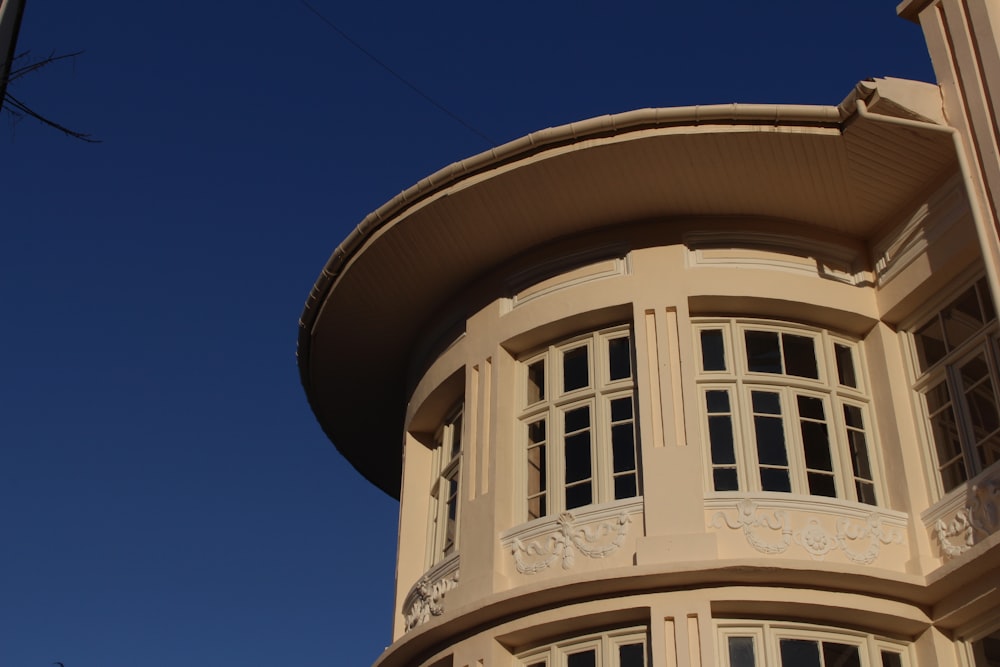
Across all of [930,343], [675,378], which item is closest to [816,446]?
[675,378]

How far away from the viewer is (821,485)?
14195mm

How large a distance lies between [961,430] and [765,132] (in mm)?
3846

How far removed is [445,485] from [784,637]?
5.22 m

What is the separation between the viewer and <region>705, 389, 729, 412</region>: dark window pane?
14.6 meters

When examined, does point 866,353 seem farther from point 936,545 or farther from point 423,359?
point 423,359

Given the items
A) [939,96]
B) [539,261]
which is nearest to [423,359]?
[539,261]

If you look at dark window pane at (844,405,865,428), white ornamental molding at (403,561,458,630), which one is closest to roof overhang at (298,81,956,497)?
dark window pane at (844,405,865,428)

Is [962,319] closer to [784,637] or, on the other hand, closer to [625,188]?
[625,188]

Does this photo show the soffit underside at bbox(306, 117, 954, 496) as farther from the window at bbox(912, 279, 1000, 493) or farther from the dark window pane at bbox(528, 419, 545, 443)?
the dark window pane at bbox(528, 419, 545, 443)

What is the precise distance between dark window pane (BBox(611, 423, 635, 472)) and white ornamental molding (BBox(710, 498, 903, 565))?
1321 mm

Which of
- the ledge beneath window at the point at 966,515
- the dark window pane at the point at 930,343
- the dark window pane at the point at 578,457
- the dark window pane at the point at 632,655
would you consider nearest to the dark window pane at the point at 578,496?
the dark window pane at the point at 578,457

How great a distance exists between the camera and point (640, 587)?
1309cm

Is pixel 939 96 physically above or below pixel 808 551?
above

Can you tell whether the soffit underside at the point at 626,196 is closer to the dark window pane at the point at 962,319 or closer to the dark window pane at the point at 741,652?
the dark window pane at the point at 962,319
